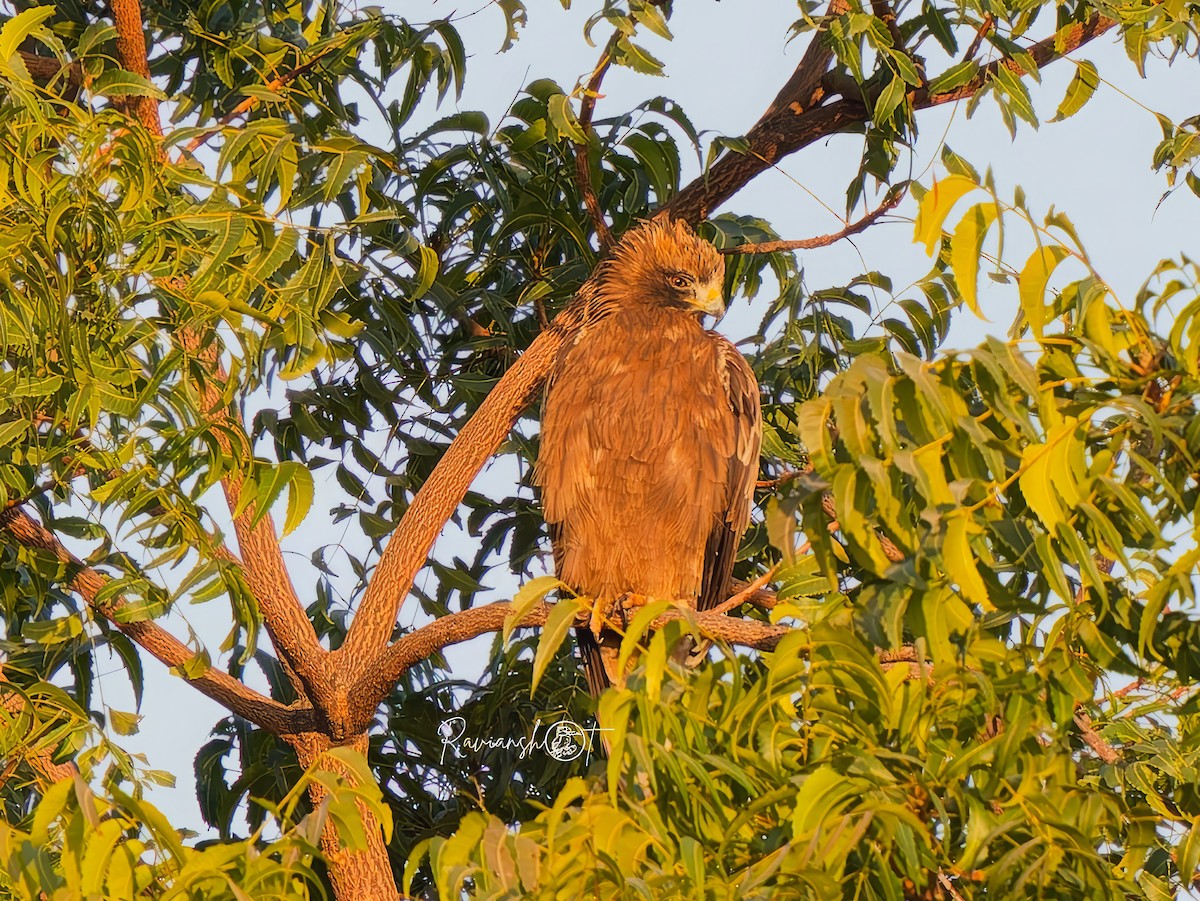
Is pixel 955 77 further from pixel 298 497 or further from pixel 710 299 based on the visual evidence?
pixel 298 497

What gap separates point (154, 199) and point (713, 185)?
183 cm

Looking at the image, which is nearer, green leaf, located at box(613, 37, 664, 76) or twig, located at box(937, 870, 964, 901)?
twig, located at box(937, 870, 964, 901)

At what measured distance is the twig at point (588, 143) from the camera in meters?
3.61

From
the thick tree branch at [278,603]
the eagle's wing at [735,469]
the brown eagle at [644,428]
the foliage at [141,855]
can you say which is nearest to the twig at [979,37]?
the brown eagle at [644,428]

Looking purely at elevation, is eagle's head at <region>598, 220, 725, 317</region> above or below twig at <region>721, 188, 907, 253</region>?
above

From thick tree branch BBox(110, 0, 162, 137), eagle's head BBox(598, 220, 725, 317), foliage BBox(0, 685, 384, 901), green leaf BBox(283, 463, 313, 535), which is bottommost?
foliage BBox(0, 685, 384, 901)

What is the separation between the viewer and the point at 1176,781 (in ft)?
9.01

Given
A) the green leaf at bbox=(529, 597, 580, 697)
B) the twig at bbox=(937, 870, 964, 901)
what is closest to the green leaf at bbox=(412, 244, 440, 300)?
the green leaf at bbox=(529, 597, 580, 697)

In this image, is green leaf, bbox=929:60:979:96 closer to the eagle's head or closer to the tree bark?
the eagle's head

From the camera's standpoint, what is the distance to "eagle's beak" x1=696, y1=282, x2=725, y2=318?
508cm

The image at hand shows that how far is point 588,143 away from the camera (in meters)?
3.93

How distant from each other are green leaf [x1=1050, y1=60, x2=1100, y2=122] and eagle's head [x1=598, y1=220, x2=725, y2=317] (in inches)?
58.6

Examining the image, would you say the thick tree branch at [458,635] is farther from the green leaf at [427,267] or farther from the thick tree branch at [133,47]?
the thick tree branch at [133,47]

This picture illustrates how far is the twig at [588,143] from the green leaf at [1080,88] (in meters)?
1.24
